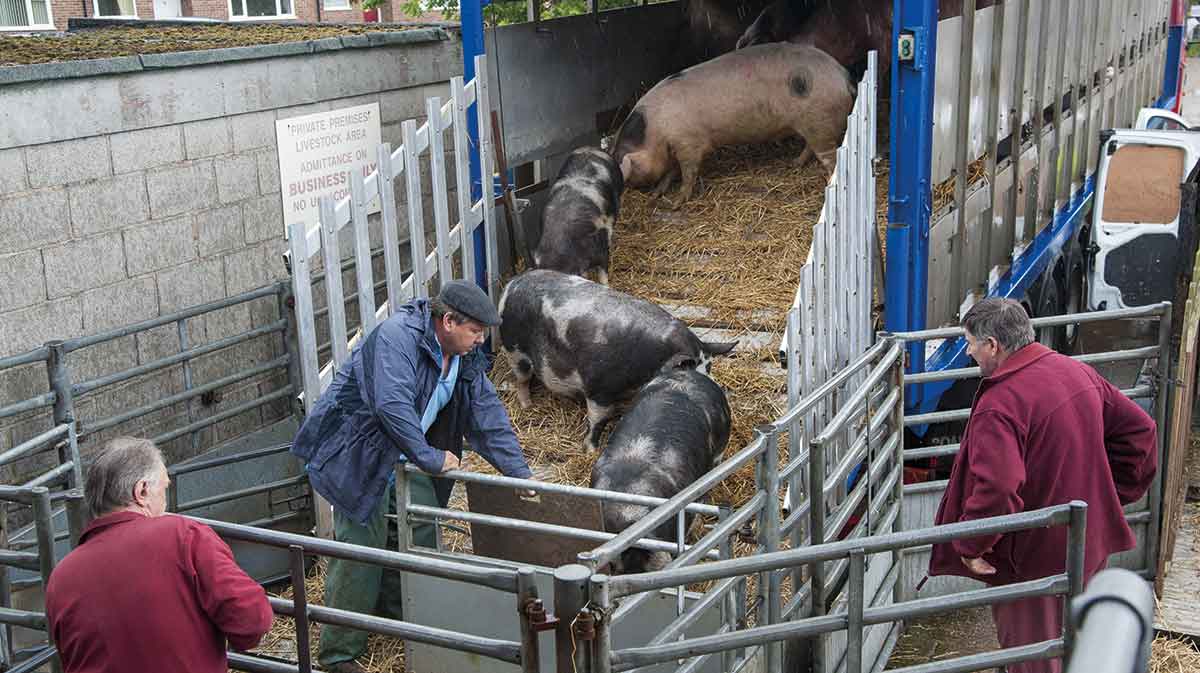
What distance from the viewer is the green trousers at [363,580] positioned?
5.42m

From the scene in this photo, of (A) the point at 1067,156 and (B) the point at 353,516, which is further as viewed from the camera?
(A) the point at 1067,156

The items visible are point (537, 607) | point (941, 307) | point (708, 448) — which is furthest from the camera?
point (941, 307)

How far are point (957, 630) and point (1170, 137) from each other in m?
5.65

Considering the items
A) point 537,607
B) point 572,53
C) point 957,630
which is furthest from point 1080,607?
point 572,53

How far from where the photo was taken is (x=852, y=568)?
3811mm

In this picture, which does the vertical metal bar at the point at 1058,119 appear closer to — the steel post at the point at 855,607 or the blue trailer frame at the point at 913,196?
the blue trailer frame at the point at 913,196

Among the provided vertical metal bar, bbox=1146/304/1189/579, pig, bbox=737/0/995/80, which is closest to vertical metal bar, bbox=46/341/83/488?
vertical metal bar, bbox=1146/304/1189/579

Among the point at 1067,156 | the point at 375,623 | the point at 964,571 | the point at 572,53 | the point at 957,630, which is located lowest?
the point at 957,630

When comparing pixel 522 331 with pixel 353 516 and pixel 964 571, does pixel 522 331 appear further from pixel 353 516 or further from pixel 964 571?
pixel 964 571

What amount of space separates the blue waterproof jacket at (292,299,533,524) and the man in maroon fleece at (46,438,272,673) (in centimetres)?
153

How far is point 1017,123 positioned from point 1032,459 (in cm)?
421

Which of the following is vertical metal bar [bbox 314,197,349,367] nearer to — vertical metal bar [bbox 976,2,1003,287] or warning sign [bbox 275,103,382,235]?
warning sign [bbox 275,103,382,235]

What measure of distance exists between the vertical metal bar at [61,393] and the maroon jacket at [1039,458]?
4052 mm

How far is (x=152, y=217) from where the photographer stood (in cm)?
726
